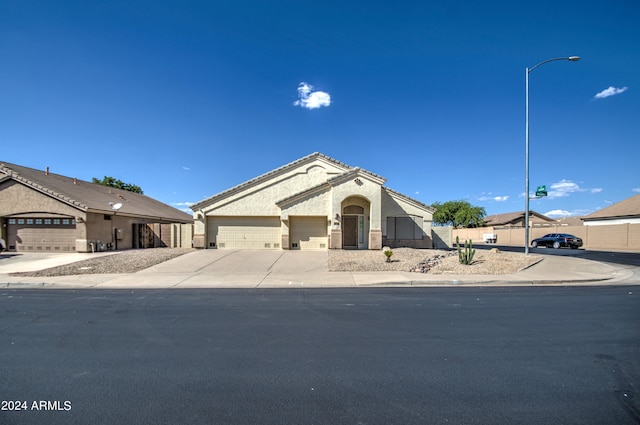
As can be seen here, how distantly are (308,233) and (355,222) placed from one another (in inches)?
131

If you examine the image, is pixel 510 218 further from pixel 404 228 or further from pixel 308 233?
pixel 308 233

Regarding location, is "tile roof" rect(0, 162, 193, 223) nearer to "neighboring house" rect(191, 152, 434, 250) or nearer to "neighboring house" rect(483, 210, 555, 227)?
"neighboring house" rect(191, 152, 434, 250)

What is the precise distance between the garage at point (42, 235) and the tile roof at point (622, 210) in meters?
49.1

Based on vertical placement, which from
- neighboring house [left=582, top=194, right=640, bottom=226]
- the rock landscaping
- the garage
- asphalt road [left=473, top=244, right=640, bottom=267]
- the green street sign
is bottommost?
asphalt road [left=473, top=244, right=640, bottom=267]

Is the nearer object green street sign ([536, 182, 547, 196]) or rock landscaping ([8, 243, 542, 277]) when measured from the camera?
rock landscaping ([8, 243, 542, 277])

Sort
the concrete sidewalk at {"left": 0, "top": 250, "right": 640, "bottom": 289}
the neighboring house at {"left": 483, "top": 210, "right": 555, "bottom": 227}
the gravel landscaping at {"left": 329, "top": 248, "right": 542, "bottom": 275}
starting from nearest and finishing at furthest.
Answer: the concrete sidewalk at {"left": 0, "top": 250, "right": 640, "bottom": 289} → the gravel landscaping at {"left": 329, "top": 248, "right": 542, "bottom": 275} → the neighboring house at {"left": 483, "top": 210, "right": 555, "bottom": 227}

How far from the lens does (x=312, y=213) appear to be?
74.6ft

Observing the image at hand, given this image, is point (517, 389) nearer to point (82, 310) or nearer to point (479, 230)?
point (82, 310)

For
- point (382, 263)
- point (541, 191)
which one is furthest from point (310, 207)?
point (541, 191)

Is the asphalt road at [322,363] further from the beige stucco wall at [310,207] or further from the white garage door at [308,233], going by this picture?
the white garage door at [308,233]

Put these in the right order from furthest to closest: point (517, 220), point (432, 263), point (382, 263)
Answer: point (517, 220), point (382, 263), point (432, 263)

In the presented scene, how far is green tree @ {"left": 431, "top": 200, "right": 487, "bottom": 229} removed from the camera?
6769 centimetres

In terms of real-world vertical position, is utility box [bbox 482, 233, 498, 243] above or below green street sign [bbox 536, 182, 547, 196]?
below

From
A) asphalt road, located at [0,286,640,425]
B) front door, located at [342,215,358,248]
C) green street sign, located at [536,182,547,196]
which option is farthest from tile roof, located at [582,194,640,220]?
asphalt road, located at [0,286,640,425]
